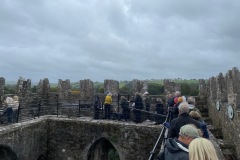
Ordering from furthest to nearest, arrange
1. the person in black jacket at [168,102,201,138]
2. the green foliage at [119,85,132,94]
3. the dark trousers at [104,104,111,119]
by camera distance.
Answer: the green foliage at [119,85,132,94] → the dark trousers at [104,104,111,119] → the person in black jacket at [168,102,201,138]

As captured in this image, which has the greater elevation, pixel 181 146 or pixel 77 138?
pixel 181 146

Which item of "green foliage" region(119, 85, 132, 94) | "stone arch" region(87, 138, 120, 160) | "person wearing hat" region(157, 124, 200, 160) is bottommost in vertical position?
"stone arch" region(87, 138, 120, 160)

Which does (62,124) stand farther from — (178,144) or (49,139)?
(178,144)

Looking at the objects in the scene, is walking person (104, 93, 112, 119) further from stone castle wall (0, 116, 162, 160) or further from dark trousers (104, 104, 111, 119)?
stone castle wall (0, 116, 162, 160)

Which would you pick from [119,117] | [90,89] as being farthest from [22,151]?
[90,89]

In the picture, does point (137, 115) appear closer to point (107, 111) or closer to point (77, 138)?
point (107, 111)

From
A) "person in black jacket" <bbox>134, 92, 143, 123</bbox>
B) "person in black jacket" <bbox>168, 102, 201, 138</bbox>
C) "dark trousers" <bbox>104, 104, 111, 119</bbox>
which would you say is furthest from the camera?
"dark trousers" <bbox>104, 104, 111, 119</bbox>

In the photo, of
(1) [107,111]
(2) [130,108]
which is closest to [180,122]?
(2) [130,108]

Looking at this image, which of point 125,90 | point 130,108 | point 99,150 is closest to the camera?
point 130,108

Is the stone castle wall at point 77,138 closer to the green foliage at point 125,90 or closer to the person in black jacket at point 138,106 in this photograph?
the person in black jacket at point 138,106

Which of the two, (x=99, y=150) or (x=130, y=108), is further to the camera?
(x=99, y=150)

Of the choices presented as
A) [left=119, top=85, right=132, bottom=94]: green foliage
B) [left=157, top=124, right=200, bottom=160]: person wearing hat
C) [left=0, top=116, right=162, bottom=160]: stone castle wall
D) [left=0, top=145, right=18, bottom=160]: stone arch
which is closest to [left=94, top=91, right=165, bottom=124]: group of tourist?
[left=0, top=116, right=162, bottom=160]: stone castle wall

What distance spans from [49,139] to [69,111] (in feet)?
13.0

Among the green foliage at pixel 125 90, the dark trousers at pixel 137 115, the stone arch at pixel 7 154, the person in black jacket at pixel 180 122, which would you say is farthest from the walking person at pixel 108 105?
the person in black jacket at pixel 180 122
